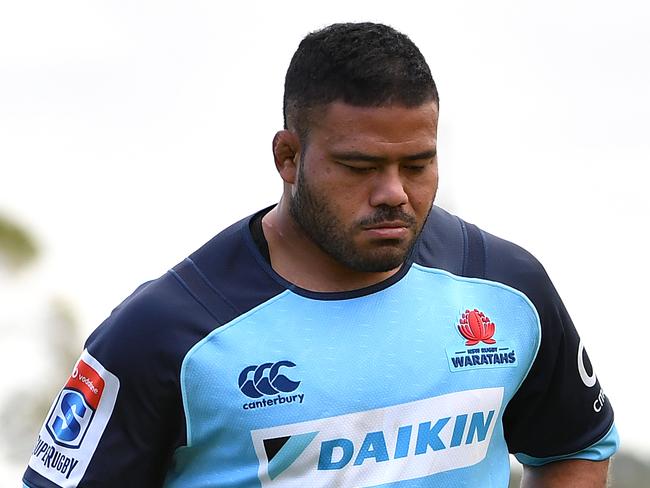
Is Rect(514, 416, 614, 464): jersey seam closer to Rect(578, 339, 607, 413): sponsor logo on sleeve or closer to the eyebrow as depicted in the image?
Rect(578, 339, 607, 413): sponsor logo on sleeve

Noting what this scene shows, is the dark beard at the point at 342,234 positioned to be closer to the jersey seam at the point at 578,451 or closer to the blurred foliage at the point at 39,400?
the jersey seam at the point at 578,451

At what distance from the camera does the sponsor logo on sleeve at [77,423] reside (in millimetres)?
3947

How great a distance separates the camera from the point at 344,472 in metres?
3.93

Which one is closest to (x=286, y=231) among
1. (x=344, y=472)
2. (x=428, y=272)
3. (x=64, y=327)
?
(x=428, y=272)

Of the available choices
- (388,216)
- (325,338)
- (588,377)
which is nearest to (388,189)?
(388,216)

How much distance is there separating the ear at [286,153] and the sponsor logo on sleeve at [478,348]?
59cm

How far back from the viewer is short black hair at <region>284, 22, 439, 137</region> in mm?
3867

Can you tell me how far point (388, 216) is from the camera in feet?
12.6

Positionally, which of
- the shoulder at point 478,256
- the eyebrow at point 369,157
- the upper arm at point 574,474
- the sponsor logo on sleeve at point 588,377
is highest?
the eyebrow at point 369,157

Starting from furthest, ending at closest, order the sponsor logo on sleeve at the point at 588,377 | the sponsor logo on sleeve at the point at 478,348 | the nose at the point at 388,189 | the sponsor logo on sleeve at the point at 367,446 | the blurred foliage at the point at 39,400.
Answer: the blurred foliage at the point at 39,400 < the sponsor logo on sleeve at the point at 588,377 < the sponsor logo on sleeve at the point at 478,348 < the sponsor logo on sleeve at the point at 367,446 < the nose at the point at 388,189

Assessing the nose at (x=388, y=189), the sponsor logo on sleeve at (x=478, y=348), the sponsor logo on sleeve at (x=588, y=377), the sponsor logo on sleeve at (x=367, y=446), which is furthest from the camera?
the sponsor logo on sleeve at (x=588, y=377)

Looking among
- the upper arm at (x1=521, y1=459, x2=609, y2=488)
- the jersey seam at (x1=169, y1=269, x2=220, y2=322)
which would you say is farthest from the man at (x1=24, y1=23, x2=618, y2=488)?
the upper arm at (x1=521, y1=459, x2=609, y2=488)

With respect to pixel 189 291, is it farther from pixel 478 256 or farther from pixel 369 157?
pixel 478 256

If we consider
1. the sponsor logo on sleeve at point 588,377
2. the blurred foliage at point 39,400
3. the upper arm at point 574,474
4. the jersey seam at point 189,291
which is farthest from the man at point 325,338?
the blurred foliage at point 39,400
